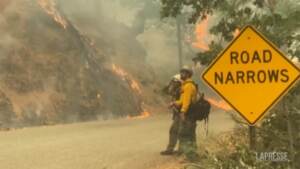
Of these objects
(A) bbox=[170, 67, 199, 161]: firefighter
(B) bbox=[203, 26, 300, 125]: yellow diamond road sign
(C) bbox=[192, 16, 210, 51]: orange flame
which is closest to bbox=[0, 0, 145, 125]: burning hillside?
(A) bbox=[170, 67, 199, 161]: firefighter

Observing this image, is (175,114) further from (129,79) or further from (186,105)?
(129,79)

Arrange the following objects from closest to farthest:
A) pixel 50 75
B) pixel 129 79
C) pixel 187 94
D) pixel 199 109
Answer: pixel 187 94
pixel 199 109
pixel 50 75
pixel 129 79

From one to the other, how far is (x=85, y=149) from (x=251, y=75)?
7767 mm

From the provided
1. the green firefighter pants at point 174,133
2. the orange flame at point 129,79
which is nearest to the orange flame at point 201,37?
the orange flame at point 129,79

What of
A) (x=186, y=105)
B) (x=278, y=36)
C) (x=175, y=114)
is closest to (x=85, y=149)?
(x=175, y=114)

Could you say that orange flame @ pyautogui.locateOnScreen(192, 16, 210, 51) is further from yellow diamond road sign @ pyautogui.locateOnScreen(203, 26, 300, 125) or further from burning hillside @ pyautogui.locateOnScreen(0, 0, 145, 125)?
yellow diamond road sign @ pyautogui.locateOnScreen(203, 26, 300, 125)

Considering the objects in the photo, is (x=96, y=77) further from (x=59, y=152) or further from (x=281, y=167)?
(x=281, y=167)

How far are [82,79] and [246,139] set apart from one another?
19003mm

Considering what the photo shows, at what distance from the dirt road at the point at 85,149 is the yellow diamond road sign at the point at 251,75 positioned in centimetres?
431

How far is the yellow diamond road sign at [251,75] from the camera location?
356 inches

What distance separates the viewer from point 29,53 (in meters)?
30.3

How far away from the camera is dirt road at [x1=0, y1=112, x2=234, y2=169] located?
45.4ft

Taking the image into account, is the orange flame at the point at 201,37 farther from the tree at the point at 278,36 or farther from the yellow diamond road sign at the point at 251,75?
the yellow diamond road sign at the point at 251,75

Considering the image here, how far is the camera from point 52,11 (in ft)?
113
